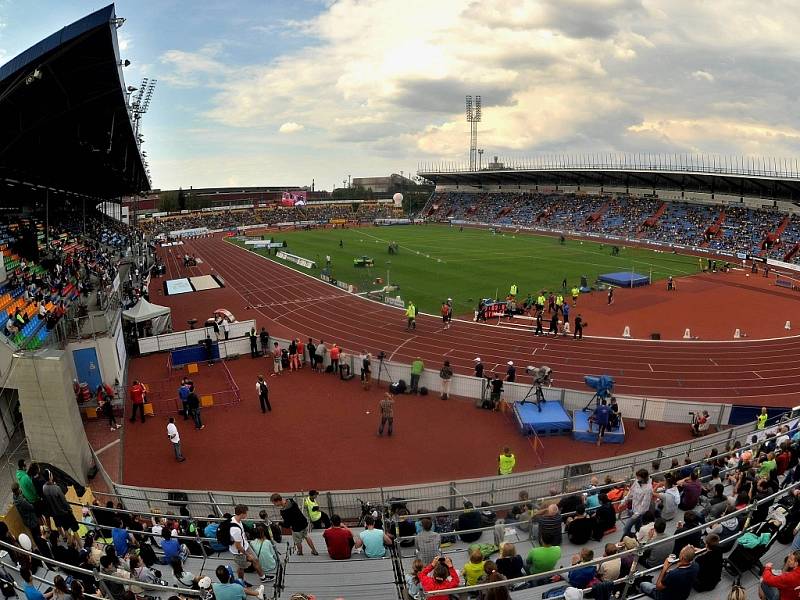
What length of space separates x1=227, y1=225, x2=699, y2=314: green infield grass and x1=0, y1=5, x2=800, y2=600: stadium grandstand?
533cm

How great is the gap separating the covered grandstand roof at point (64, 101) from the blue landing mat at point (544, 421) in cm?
1607

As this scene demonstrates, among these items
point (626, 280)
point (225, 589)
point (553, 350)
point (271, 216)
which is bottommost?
point (553, 350)

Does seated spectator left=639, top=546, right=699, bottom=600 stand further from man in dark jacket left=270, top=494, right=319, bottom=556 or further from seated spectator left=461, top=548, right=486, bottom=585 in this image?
man in dark jacket left=270, top=494, right=319, bottom=556

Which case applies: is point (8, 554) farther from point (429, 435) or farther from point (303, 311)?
point (303, 311)

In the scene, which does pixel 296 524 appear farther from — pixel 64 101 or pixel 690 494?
pixel 64 101

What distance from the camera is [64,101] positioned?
2025 cm

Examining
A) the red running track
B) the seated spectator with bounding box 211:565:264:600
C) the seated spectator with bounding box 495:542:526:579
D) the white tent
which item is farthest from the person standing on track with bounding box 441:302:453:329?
the seated spectator with bounding box 211:565:264:600

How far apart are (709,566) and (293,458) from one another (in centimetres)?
1056

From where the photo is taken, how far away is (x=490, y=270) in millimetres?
43594

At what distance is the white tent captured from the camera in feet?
77.3

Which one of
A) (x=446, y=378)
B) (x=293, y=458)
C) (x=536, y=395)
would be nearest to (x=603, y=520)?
(x=536, y=395)

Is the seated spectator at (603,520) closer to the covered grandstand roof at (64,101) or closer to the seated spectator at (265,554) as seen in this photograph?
the seated spectator at (265,554)

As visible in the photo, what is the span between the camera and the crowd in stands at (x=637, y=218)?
53938 millimetres

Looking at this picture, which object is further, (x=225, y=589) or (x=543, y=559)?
(x=543, y=559)
